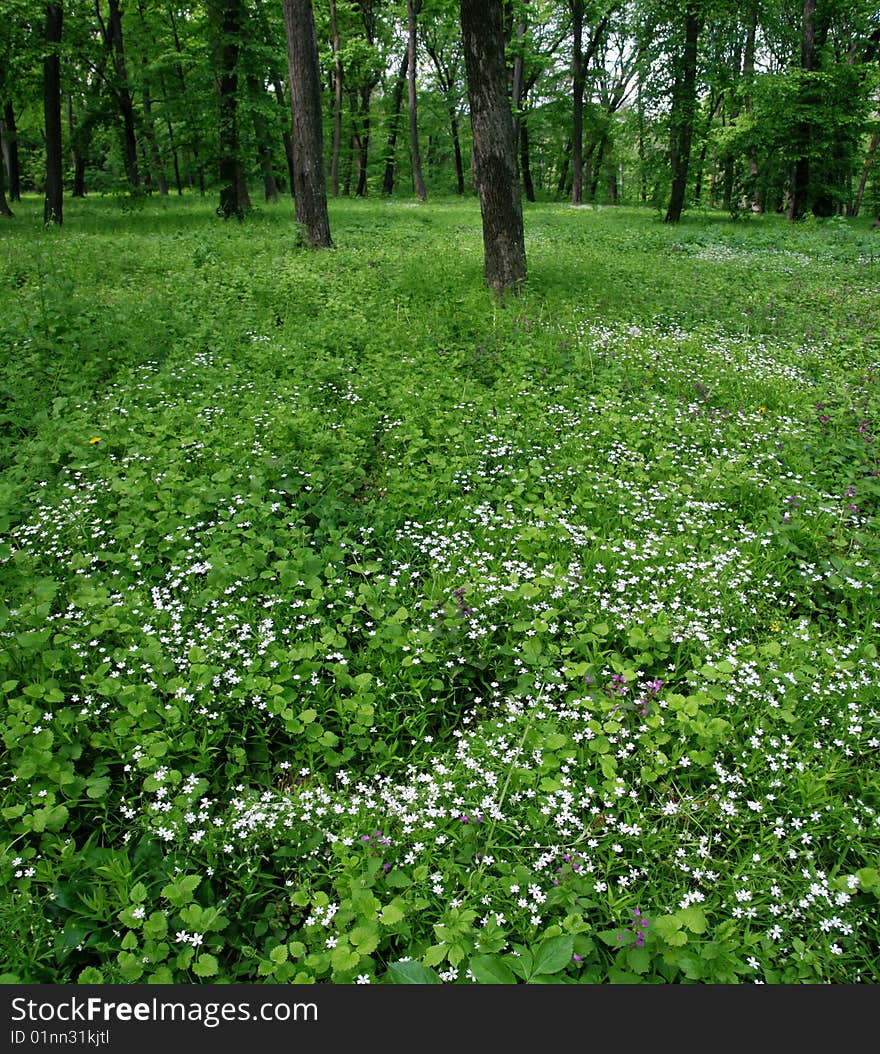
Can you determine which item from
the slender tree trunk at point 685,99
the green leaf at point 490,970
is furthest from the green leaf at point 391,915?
the slender tree trunk at point 685,99

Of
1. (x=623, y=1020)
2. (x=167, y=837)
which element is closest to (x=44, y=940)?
(x=167, y=837)

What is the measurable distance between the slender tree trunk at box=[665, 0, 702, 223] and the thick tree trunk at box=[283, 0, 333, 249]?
13.1m

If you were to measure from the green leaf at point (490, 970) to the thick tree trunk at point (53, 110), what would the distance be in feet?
57.8

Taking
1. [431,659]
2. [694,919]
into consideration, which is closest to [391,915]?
[694,919]

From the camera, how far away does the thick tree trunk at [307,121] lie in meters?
11.2

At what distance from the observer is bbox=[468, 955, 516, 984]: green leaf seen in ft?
6.65

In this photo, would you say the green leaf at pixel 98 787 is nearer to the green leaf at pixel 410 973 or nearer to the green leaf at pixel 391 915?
the green leaf at pixel 391 915

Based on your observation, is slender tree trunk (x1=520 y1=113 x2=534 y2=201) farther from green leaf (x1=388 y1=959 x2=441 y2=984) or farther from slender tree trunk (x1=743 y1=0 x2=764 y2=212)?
green leaf (x1=388 y1=959 x2=441 y2=984)

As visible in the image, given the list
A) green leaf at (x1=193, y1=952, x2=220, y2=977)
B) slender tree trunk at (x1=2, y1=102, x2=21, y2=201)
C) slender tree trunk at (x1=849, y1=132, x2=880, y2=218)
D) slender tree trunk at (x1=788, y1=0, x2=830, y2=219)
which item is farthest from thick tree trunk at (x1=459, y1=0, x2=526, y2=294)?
slender tree trunk at (x1=849, y1=132, x2=880, y2=218)

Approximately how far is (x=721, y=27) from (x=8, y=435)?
26.7 m

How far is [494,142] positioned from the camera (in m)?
8.49

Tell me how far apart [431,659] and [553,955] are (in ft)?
5.23

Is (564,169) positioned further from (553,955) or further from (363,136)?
(553,955)

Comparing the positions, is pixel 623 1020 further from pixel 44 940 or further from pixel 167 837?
pixel 44 940
